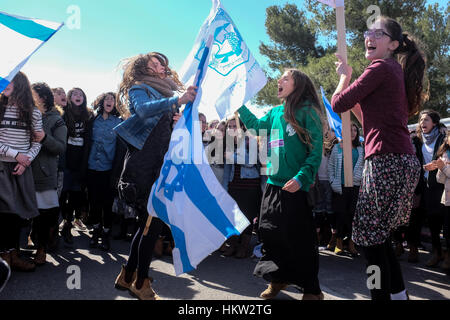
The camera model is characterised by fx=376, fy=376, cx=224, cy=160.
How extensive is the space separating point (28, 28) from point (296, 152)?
212 cm

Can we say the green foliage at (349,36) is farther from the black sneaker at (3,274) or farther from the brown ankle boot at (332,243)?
the black sneaker at (3,274)

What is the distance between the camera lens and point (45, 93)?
4410mm

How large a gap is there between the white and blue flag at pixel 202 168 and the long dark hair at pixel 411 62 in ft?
3.34

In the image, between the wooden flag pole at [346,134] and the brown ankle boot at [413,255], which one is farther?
the brown ankle boot at [413,255]

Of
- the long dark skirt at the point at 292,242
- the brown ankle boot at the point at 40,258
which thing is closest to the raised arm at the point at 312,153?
the long dark skirt at the point at 292,242

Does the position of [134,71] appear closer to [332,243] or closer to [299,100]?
[299,100]

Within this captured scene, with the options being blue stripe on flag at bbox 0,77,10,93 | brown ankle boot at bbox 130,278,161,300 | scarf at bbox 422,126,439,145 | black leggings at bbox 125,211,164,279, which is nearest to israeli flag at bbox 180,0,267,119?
black leggings at bbox 125,211,164,279

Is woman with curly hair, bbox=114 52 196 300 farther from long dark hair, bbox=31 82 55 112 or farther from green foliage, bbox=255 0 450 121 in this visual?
green foliage, bbox=255 0 450 121

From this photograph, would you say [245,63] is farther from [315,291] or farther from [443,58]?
[443,58]

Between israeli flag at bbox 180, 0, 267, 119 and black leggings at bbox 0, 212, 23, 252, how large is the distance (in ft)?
7.35

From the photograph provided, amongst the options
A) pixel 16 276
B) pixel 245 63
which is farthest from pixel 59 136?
pixel 245 63

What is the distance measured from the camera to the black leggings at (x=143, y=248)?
Result: 8.80ft

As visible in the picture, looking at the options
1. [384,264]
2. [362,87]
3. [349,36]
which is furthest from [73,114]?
[349,36]

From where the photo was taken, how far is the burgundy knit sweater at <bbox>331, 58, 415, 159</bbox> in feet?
7.60
